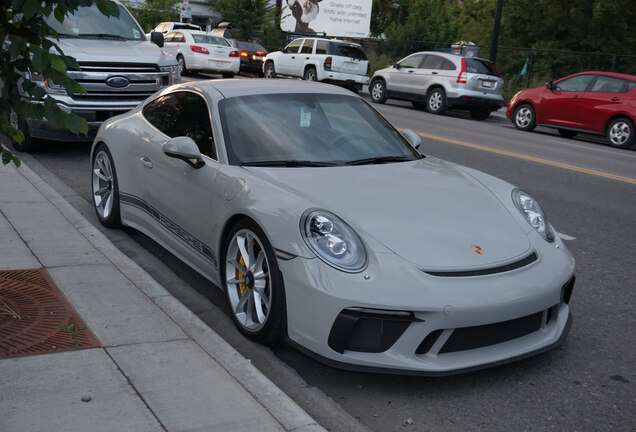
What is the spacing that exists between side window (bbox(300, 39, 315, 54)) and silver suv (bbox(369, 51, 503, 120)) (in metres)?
4.80

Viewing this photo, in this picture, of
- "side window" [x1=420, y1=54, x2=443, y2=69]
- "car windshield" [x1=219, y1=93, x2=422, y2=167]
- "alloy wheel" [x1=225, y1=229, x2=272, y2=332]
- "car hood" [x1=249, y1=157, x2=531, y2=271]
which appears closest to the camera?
"car hood" [x1=249, y1=157, x2=531, y2=271]

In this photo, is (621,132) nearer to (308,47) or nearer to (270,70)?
(308,47)

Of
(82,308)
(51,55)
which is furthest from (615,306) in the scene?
(51,55)

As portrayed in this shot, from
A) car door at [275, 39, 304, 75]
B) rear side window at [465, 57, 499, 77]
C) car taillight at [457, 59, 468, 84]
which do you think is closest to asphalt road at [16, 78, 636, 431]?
car taillight at [457, 59, 468, 84]

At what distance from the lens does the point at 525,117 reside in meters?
18.4

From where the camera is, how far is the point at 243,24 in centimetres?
4288

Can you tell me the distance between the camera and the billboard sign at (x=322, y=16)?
44125 millimetres

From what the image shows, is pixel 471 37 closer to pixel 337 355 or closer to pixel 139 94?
pixel 139 94

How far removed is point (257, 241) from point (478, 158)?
8.14 metres

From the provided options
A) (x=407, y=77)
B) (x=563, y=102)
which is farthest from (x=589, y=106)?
(x=407, y=77)

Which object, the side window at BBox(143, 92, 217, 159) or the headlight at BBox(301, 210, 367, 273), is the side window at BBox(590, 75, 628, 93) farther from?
the headlight at BBox(301, 210, 367, 273)

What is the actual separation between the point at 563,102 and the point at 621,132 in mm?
1668

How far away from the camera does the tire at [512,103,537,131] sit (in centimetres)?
1819

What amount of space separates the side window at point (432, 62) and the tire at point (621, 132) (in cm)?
621
